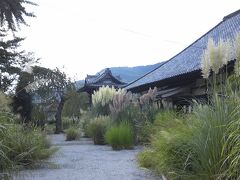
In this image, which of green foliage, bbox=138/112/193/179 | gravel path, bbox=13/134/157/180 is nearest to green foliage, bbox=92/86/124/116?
gravel path, bbox=13/134/157/180

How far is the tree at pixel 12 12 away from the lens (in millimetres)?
13977

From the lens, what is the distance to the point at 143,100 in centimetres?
1213

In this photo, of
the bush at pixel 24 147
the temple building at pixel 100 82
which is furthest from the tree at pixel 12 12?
the temple building at pixel 100 82

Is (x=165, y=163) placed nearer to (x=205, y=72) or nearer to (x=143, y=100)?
(x=205, y=72)

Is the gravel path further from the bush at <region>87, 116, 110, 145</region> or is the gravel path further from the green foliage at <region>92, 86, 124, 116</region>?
the green foliage at <region>92, 86, 124, 116</region>

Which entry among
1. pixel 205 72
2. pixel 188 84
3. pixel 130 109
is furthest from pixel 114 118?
pixel 205 72

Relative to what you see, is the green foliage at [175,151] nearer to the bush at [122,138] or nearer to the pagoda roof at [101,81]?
the bush at [122,138]

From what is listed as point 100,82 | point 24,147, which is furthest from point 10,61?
point 24,147

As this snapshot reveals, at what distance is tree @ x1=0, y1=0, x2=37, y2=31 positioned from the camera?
45.9 ft

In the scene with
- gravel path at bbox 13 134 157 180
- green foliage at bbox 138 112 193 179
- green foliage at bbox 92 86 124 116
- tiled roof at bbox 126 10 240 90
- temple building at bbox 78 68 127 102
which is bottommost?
gravel path at bbox 13 134 157 180

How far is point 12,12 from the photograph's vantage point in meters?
14.5

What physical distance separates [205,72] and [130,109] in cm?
682

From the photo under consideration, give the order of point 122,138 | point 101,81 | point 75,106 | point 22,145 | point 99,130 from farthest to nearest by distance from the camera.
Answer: point 75,106, point 101,81, point 99,130, point 122,138, point 22,145

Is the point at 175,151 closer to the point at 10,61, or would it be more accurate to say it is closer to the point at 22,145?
the point at 22,145
